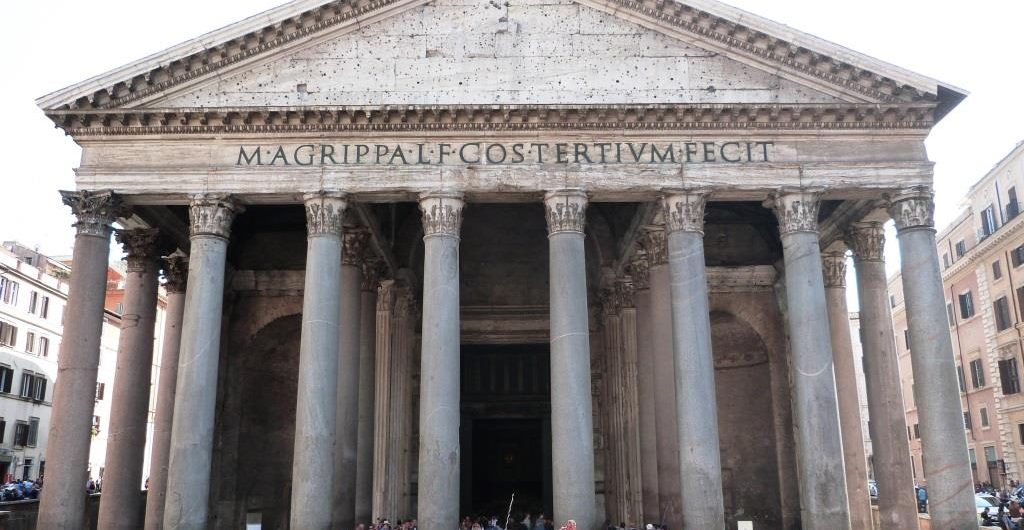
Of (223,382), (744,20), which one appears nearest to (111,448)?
(223,382)

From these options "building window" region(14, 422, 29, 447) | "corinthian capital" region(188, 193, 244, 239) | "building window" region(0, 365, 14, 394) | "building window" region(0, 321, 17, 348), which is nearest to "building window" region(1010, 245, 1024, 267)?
"corinthian capital" region(188, 193, 244, 239)

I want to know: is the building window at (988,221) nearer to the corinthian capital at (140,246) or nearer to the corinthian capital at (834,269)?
the corinthian capital at (834,269)

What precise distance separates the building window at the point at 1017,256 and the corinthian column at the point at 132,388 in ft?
91.8

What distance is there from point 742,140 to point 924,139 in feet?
10.9

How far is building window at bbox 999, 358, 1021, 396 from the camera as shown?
104 feet

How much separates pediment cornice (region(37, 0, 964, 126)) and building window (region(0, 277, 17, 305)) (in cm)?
2071

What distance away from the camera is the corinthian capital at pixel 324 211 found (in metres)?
15.5

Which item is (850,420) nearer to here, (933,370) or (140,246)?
(933,370)

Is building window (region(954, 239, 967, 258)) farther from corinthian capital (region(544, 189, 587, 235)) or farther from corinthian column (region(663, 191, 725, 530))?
corinthian capital (region(544, 189, 587, 235))

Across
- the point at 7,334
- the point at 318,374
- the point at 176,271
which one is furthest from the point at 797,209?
the point at 7,334

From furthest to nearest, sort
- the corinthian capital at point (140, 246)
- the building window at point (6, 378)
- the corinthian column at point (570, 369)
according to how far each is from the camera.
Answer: the building window at point (6, 378)
the corinthian capital at point (140, 246)
the corinthian column at point (570, 369)

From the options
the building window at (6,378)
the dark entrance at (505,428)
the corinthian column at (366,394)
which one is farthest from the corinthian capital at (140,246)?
the building window at (6,378)

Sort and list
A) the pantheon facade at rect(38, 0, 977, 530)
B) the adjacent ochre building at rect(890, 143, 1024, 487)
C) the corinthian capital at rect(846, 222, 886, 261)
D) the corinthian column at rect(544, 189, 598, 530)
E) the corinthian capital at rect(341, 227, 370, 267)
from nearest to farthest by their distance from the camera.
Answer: the corinthian column at rect(544, 189, 598, 530), the pantheon facade at rect(38, 0, 977, 530), the corinthian capital at rect(341, 227, 370, 267), the corinthian capital at rect(846, 222, 886, 261), the adjacent ochre building at rect(890, 143, 1024, 487)

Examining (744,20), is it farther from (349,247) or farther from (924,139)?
(349,247)
